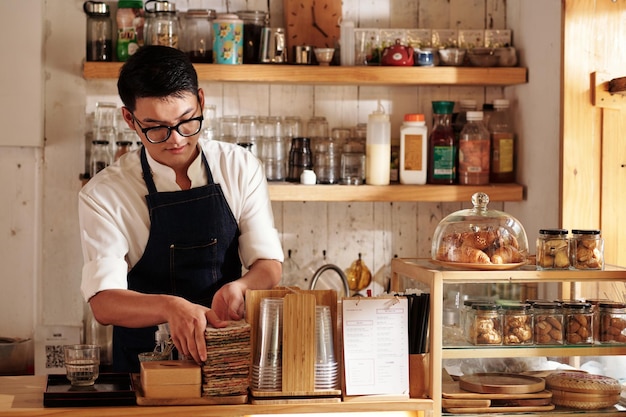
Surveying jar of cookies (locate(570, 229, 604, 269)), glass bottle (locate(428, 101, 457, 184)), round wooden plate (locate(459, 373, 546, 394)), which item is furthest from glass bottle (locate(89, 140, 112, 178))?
jar of cookies (locate(570, 229, 604, 269))

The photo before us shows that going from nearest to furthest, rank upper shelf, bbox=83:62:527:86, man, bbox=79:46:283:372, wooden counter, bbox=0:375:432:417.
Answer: wooden counter, bbox=0:375:432:417 → man, bbox=79:46:283:372 → upper shelf, bbox=83:62:527:86

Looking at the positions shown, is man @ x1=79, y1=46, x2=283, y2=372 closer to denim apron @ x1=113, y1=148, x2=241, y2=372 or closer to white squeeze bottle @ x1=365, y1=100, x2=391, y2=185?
denim apron @ x1=113, y1=148, x2=241, y2=372

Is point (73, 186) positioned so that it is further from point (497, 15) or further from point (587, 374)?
point (587, 374)

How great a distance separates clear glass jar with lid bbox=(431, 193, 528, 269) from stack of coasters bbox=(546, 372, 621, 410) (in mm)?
318

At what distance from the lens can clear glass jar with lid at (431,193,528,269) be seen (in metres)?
2.19

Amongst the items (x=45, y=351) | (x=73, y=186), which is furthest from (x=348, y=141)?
(x=45, y=351)

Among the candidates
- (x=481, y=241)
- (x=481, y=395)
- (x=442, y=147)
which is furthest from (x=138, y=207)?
(x=442, y=147)

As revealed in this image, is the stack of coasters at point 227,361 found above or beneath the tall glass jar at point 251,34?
beneath

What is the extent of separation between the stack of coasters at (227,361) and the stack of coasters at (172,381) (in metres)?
0.02

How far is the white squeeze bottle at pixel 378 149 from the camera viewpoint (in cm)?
363

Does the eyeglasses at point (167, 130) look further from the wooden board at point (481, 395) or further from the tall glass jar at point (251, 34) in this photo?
the tall glass jar at point (251, 34)

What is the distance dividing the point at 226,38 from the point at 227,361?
5.88ft

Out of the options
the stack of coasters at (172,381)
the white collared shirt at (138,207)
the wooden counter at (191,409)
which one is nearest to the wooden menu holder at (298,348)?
the wooden counter at (191,409)

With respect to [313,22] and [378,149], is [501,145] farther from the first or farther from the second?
[313,22]
